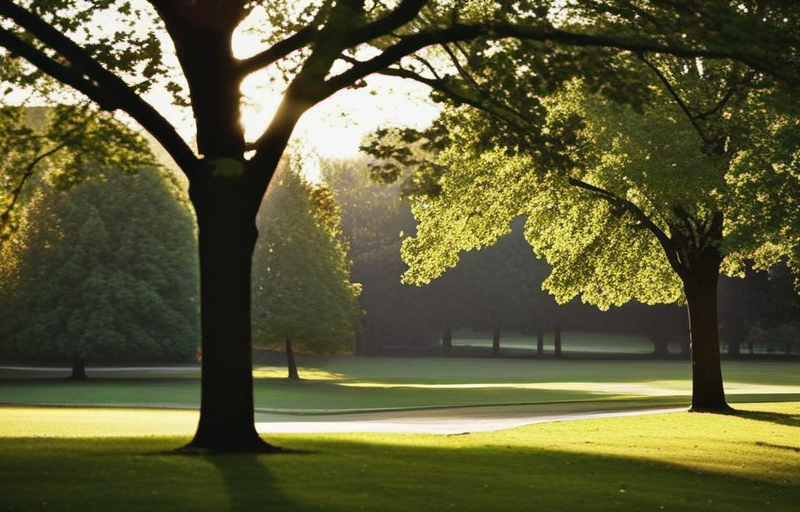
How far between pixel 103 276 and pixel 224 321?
43.9 m

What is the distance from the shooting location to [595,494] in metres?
13.6

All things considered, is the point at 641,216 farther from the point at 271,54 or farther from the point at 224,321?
the point at 224,321

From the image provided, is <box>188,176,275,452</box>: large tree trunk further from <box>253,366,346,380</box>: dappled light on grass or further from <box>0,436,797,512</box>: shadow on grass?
<box>253,366,346,380</box>: dappled light on grass

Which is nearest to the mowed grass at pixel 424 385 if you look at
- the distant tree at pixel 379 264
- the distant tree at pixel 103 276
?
the distant tree at pixel 103 276

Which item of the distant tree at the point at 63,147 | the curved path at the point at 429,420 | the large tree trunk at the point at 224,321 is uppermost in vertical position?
the distant tree at the point at 63,147

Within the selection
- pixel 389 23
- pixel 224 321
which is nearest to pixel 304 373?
pixel 224 321

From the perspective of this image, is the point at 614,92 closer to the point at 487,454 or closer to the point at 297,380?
the point at 487,454

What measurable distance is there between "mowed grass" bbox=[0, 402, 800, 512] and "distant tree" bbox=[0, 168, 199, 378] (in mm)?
38021

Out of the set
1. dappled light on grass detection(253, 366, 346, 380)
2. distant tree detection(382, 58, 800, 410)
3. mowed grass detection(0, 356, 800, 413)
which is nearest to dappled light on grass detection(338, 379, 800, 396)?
mowed grass detection(0, 356, 800, 413)

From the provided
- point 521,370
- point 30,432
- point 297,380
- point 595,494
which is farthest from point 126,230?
point 595,494

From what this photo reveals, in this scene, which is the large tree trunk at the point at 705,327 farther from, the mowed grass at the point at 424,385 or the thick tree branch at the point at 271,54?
Answer: the thick tree branch at the point at 271,54

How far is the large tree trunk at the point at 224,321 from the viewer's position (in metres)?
15.8

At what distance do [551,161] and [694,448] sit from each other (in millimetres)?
6923

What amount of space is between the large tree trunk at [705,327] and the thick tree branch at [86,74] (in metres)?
20.3
